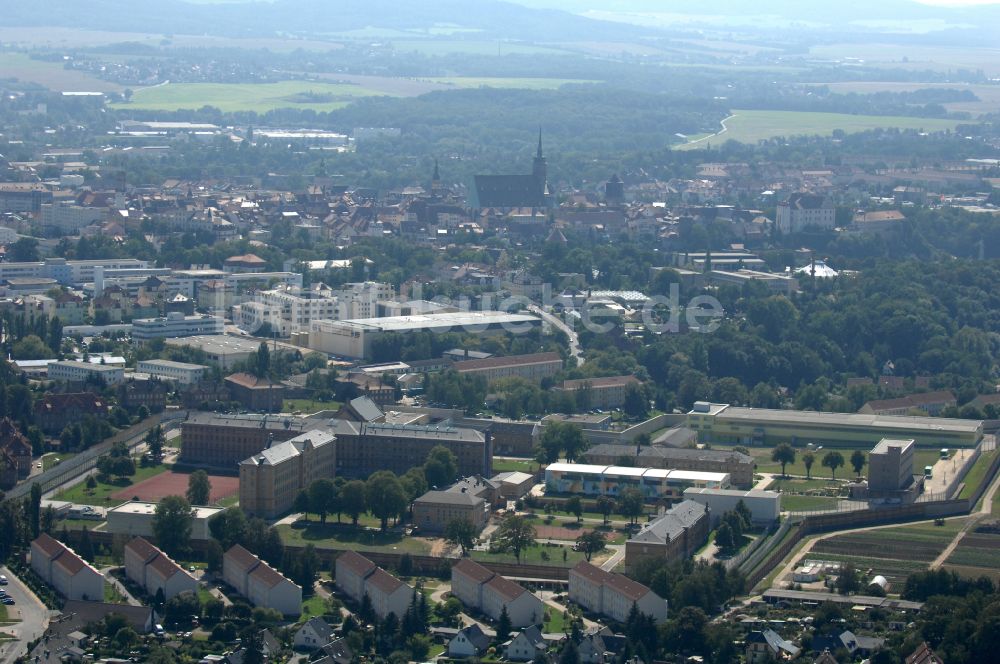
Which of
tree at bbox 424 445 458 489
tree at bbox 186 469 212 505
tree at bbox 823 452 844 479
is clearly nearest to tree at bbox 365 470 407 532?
tree at bbox 424 445 458 489

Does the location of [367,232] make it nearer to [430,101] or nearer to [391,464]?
[391,464]

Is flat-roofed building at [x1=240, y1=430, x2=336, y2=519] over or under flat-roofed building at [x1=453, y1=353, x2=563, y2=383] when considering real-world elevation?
over

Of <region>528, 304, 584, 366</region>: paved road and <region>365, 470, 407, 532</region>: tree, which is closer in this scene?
<region>365, 470, 407, 532</region>: tree

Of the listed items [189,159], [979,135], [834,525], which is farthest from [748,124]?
[834,525]

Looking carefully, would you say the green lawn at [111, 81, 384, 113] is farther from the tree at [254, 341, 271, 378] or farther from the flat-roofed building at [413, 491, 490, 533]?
the flat-roofed building at [413, 491, 490, 533]

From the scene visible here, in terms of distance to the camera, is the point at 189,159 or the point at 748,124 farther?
the point at 748,124

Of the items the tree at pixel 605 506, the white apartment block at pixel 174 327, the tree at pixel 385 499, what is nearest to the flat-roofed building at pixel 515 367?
the white apartment block at pixel 174 327

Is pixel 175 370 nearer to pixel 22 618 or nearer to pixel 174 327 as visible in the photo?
pixel 174 327
